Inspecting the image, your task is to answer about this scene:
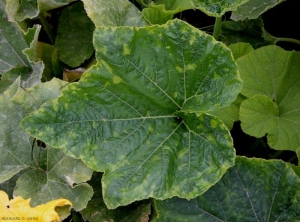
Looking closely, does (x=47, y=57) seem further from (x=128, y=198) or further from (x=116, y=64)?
Result: (x=128, y=198)

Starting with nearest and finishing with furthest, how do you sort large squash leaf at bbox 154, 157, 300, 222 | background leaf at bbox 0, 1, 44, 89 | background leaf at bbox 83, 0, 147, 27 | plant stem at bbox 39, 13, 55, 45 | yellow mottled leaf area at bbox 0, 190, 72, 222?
yellow mottled leaf area at bbox 0, 190, 72, 222 → large squash leaf at bbox 154, 157, 300, 222 → background leaf at bbox 83, 0, 147, 27 → background leaf at bbox 0, 1, 44, 89 → plant stem at bbox 39, 13, 55, 45

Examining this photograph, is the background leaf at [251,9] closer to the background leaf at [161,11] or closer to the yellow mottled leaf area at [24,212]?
the background leaf at [161,11]

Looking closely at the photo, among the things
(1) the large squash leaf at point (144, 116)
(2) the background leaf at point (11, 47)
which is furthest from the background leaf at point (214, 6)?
(2) the background leaf at point (11, 47)

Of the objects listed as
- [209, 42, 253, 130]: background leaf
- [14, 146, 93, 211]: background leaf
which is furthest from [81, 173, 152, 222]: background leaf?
[209, 42, 253, 130]: background leaf

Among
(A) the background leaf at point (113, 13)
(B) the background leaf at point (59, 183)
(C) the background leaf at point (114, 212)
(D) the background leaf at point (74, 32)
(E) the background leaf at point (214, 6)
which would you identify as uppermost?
(E) the background leaf at point (214, 6)

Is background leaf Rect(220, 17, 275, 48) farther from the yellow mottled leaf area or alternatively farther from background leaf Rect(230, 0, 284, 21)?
the yellow mottled leaf area

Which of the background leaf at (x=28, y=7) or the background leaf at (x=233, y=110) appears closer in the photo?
the background leaf at (x=233, y=110)

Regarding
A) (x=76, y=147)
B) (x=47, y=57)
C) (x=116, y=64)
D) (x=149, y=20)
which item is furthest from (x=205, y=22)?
(x=76, y=147)
